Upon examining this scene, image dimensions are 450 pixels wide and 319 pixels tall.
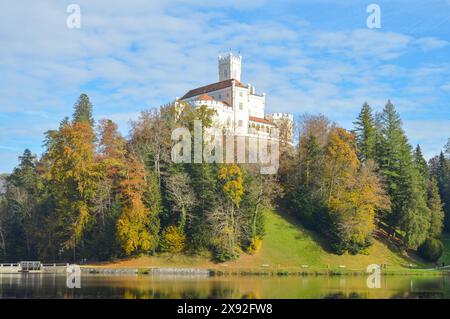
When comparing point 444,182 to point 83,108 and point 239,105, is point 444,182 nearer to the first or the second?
point 239,105

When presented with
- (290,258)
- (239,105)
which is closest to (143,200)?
(290,258)

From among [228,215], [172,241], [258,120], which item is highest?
[258,120]

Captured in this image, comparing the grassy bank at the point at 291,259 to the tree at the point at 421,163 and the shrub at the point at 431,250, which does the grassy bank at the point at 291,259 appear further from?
the tree at the point at 421,163

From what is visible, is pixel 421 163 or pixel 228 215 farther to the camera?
pixel 421 163

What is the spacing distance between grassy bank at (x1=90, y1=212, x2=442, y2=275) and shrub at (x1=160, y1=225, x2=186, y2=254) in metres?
0.77

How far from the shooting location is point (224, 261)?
54.3m

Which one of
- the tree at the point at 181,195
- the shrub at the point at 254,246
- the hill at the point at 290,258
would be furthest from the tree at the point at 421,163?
the tree at the point at 181,195

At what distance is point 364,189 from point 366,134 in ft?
45.1

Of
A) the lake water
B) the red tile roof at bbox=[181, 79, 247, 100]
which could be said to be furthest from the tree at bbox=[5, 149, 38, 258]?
the red tile roof at bbox=[181, 79, 247, 100]

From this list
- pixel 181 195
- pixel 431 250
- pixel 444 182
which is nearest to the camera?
pixel 181 195

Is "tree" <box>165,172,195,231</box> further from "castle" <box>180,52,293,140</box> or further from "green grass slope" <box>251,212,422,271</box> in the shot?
"castle" <box>180,52,293,140</box>

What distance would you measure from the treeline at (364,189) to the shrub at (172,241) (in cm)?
1524

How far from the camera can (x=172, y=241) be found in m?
55.1
